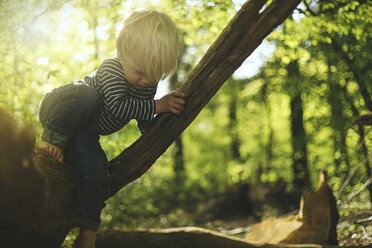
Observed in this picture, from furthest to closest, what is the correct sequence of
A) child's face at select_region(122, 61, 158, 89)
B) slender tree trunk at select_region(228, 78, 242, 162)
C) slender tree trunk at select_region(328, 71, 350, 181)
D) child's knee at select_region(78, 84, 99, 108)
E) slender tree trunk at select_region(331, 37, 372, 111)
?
1. slender tree trunk at select_region(228, 78, 242, 162)
2. slender tree trunk at select_region(328, 71, 350, 181)
3. slender tree trunk at select_region(331, 37, 372, 111)
4. child's face at select_region(122, 61, 158, 89)
5. child's knee at select_region(78, 84, 99, 108)

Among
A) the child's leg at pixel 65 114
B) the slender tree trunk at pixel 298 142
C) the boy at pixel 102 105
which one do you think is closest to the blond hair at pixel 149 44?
Result: the boy at pixel 102 105

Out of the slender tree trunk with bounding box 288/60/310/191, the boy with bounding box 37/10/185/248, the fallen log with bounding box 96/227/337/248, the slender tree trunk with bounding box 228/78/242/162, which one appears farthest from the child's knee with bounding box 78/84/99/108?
the slender tree trunk with bounding box 228/78/242/162

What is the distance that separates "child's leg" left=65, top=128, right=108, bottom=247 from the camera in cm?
213

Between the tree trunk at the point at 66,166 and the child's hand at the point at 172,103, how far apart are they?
0.16 ft

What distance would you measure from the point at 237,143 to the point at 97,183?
13493 millimetres

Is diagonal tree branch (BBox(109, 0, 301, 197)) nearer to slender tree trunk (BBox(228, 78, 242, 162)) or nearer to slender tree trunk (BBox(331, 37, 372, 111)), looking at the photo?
slender tree trunk (BBox(331, 37, 372, 111))

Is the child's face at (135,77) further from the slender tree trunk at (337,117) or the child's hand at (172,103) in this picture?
the slender tree trunk at (337,117)

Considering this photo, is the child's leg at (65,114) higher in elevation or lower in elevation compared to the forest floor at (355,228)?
higher

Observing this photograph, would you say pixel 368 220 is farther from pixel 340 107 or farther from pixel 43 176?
pixel 43 176

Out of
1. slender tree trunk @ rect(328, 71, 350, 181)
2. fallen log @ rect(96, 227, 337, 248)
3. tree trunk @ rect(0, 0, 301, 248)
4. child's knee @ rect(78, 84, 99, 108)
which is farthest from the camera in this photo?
slender tree trunk @ rect(328, 71, 350, 181)

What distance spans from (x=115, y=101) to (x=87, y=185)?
23.9 inches

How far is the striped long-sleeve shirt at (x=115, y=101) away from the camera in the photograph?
2.32m

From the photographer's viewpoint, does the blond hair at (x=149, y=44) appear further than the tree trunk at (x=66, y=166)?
Yes

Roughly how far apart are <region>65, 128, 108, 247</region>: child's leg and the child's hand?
1.83 feet
